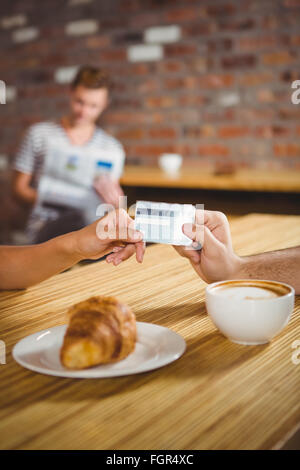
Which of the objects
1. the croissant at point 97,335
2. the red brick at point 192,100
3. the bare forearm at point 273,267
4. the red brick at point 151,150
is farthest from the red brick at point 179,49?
the croissant at point 97,335

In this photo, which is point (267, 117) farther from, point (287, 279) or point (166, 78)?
point (287, 279)

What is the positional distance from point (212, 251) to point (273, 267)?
14 centimetres

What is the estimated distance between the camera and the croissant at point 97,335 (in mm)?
654

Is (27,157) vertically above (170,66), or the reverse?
(170,66)

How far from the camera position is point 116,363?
0.68m

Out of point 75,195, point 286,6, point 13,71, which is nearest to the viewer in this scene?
point 75,195

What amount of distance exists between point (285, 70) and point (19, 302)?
2.53 metres

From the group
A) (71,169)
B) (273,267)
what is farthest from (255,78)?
(273,267)

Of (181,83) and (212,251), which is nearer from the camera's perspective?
(212,251)

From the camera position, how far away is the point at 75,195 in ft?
8.33

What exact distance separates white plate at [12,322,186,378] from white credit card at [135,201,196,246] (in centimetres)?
16

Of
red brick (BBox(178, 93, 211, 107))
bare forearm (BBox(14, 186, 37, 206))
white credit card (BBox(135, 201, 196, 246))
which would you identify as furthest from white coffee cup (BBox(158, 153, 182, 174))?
white credit card (BBox(135, 201, 196, 246))

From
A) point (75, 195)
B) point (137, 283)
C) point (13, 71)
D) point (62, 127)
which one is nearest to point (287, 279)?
point (137, 283)

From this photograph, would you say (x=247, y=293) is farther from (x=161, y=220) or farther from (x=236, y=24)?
(x=236, y=24)
